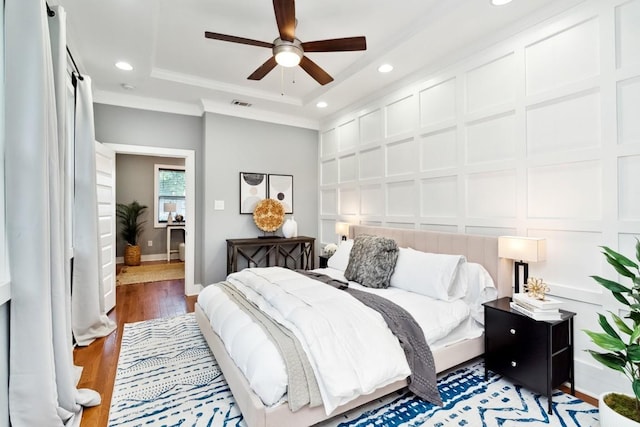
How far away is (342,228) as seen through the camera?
174 inches

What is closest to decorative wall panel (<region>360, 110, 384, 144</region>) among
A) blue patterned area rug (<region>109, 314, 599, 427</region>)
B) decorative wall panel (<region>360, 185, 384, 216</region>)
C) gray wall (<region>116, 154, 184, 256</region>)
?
decorative wall panel (<region>360, 185, 384, 216</region>)

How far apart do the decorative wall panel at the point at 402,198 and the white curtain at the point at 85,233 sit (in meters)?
3.28

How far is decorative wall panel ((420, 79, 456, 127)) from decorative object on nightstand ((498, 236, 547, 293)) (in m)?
1.37

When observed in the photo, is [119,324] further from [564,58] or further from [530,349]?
[564,58]

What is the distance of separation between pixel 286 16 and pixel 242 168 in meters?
2.89

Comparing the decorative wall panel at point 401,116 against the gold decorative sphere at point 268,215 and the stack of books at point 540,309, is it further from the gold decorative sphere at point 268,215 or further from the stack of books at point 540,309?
the stack of books at point 540,309

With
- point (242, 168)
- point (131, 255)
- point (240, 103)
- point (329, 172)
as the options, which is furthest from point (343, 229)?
point (131, 255)

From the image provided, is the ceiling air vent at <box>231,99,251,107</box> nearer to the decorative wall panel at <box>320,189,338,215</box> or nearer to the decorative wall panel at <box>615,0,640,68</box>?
the decorative wall panel at <box>320,189,338,215</box>

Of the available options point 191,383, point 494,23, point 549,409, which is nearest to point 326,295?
point 191,383

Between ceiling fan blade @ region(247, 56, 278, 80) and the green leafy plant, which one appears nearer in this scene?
ceiling fan blade @ region(247, 56, 278, 80)

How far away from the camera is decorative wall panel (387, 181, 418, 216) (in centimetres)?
357

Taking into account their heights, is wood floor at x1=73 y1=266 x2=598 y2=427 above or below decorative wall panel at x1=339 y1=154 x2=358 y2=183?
below

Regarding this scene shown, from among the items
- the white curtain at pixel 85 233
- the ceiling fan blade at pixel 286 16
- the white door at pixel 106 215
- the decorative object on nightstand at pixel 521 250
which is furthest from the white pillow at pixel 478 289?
the white door at pixel 106 215

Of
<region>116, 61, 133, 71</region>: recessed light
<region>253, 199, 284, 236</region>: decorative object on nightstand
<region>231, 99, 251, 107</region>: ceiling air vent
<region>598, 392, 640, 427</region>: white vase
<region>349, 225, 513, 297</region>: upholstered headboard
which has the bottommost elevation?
<region>598, 392, 640, 427</region>: white vase
